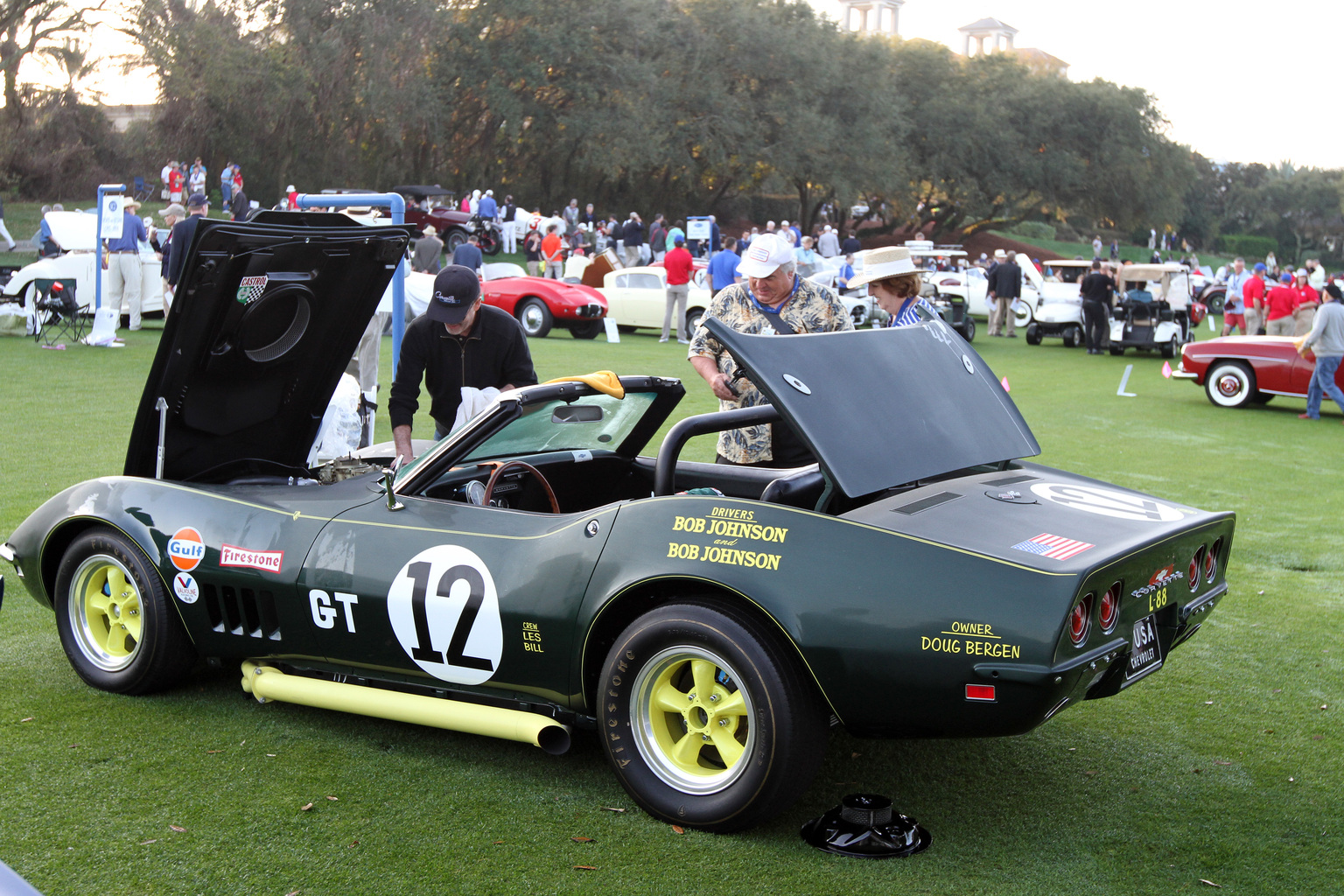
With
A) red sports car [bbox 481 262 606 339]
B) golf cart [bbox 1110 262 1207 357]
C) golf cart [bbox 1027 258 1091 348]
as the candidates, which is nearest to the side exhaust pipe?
red sports car [bbox 481 262 606 339]

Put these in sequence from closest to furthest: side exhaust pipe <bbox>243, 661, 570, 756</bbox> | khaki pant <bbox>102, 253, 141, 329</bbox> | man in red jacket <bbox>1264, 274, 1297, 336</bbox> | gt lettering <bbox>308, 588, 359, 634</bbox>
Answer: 1. side exhaust pipe <bbox>243, 661, 570, 756</bbox>
2. gt lettering <bbox>308, 588, 359, 634</bbox>
3. khaki pant <bbox>102, 253, 141, 329</bbox>
4. man in red jacket <bbox>1264, 274, 1297, 336</bbox>

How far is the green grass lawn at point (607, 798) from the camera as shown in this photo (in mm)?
3133

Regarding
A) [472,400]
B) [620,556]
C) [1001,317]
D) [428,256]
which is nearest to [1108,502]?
[620,556]

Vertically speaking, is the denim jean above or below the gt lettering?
above

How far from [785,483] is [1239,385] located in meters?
13.5

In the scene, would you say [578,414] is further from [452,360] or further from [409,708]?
[452,360]

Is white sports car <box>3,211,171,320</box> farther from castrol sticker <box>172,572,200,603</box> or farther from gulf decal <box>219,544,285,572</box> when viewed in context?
gulf decal <box>219,544,285,572</box>

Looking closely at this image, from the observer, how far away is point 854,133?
5266cm

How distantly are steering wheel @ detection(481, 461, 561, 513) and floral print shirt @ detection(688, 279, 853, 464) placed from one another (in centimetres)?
99

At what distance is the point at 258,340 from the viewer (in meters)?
4.52

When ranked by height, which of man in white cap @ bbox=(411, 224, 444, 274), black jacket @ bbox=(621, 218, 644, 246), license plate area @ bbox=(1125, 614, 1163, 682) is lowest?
license plate area @ bbox=(1125, 614, 1163, 682)

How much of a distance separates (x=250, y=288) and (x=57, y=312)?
1411cm

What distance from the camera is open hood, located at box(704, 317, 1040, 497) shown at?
134 inches

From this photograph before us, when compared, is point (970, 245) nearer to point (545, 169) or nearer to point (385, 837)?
point (545, 169)
